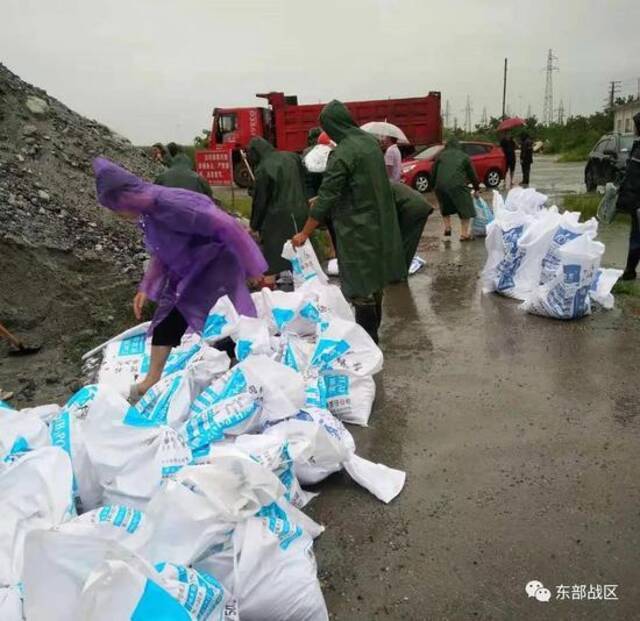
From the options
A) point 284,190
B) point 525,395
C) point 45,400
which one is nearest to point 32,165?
point 284,190

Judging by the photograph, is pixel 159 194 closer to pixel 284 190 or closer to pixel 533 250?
pixel 284 190

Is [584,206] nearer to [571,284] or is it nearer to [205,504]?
[571,284]

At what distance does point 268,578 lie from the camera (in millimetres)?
1914

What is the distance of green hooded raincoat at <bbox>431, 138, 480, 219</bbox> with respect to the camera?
7805mm

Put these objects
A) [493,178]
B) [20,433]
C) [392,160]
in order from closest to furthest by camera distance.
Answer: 1. [20,433]
2. [392,160]
3. [493,178]

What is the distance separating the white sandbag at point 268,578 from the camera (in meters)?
1.88

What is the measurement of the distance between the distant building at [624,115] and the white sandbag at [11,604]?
4283 cm

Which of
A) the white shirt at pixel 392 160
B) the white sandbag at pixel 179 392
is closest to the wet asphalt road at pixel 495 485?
the white sandbag at pixel 179 392

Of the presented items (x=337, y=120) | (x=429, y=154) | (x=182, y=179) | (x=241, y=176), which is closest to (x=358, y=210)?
(x=337, y=120)

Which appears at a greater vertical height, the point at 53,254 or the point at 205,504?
the point at 53,254

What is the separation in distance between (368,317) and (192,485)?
2505 mm

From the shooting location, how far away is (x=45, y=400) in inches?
146

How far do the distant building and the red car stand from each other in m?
27.2

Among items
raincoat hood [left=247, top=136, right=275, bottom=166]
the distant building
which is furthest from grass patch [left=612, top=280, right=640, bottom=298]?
the distant building
